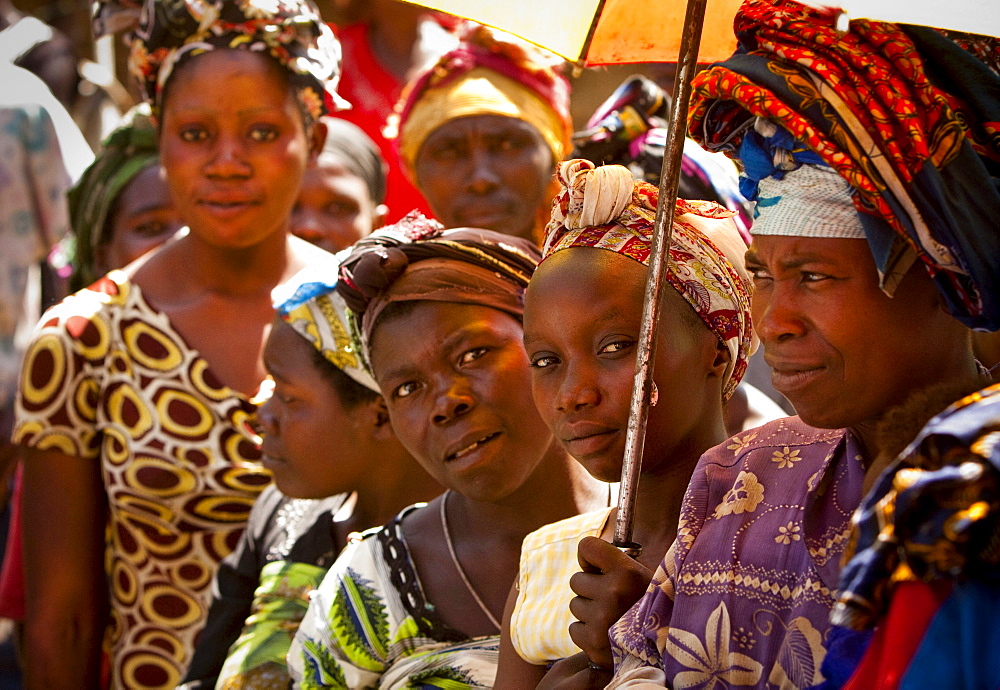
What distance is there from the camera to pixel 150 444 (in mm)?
4609

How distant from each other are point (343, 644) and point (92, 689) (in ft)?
6.64

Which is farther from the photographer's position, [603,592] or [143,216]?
[143,216]

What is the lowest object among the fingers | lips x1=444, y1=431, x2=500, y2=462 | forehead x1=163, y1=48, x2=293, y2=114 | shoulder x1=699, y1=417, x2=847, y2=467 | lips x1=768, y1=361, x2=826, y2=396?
the fingers

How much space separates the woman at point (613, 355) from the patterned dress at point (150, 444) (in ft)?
6.95

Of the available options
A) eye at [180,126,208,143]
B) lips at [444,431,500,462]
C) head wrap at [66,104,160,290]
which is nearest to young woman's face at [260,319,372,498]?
lips at [444,431,500,462]

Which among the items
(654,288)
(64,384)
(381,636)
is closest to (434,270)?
(381,636)

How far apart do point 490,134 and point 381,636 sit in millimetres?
2642

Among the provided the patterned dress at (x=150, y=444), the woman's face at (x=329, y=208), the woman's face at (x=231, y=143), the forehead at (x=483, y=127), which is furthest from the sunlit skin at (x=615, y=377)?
the woman's face at (x=329, y=208)

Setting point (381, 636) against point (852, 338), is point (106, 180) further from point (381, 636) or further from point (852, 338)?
point (852, 338)

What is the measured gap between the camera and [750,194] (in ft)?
7.50

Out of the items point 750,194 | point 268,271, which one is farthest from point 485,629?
point 268,271

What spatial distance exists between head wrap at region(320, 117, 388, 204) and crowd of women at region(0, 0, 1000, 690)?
0.09 ft

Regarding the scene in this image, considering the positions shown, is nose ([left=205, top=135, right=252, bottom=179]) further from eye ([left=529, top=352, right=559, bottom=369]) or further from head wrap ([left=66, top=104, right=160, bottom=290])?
eye ([left=529, top=352, right=559, bottom=369])

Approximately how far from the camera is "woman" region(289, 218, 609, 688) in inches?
124
